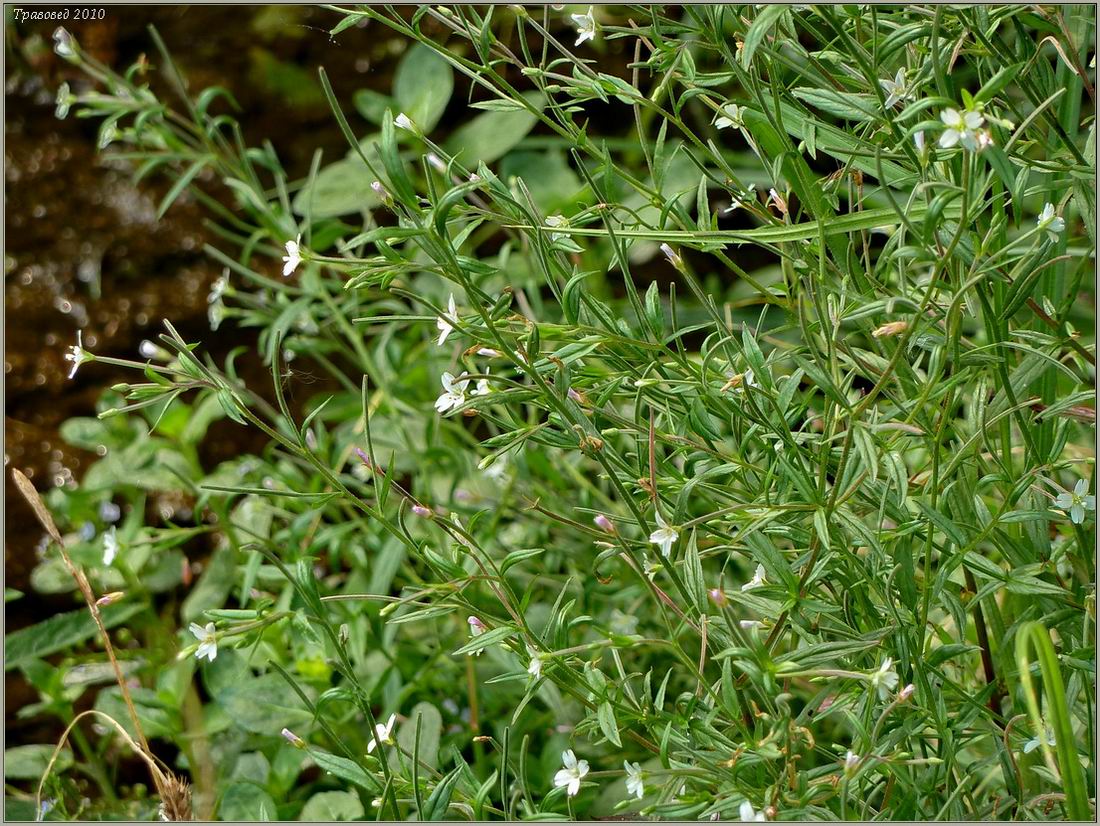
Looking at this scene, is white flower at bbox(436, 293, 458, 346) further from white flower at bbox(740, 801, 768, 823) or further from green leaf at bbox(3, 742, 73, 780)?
green leaf at bbox(3, 742, 73, 780)

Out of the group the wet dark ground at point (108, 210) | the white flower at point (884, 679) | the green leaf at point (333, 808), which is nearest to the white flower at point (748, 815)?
the white flower at point (884, 679)

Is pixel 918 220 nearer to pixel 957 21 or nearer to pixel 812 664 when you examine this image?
pixel 957 21

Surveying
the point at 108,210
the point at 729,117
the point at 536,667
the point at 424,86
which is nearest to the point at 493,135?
the point at 424,86

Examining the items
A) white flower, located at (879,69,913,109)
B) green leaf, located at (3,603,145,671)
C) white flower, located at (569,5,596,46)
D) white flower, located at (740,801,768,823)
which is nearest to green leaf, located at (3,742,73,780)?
green leaf, located at (3,603,145,671)

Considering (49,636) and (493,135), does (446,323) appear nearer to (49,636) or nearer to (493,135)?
(49,636)

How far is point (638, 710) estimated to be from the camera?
71cm

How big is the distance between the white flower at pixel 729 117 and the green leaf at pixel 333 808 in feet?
2.38

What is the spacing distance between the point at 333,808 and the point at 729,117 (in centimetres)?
76

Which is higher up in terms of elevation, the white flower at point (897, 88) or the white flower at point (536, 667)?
the white flower at point (897, 88)

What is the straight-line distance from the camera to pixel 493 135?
1.58 meters

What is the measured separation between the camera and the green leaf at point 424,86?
149 centimetres

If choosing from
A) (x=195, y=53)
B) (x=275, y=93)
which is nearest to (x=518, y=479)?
(x=275, y=93)

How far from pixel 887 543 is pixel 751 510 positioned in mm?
135

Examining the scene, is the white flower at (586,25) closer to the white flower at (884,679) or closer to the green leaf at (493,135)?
the white flower at (884,679)
